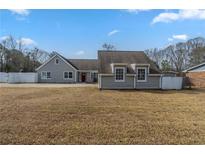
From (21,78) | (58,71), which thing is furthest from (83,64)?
(21,78)

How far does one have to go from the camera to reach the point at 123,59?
55.5 feet

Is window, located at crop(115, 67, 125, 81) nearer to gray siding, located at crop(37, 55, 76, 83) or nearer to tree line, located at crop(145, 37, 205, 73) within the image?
tree line, located at crop(145, 37, 205, 73)

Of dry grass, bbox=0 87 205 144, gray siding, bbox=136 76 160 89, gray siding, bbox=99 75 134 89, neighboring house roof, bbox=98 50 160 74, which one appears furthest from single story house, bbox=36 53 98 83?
dry grass, bbox=0 87 205 144

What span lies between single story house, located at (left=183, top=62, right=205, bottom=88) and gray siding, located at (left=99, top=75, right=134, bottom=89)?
14.1 ft

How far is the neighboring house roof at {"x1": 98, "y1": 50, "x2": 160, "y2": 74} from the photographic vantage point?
16.3 metres

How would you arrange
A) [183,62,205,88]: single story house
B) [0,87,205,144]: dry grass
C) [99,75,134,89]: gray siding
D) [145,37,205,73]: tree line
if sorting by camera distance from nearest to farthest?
1. [0,87,205,144]: dry grass
2. [99,75,134,89]: gray siding
3. [145,37,205,73]: tree line
4. [183,62,205,88]: single story house

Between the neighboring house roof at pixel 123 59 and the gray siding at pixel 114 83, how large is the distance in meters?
0.37

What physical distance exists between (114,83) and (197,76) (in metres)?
6.21

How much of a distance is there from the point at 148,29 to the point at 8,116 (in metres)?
3.77

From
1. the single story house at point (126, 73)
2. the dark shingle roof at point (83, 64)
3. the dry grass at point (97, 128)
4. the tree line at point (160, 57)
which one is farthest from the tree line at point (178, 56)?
the dry grass at point (97, 128)

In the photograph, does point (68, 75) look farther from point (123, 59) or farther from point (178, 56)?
point (178, 56)
